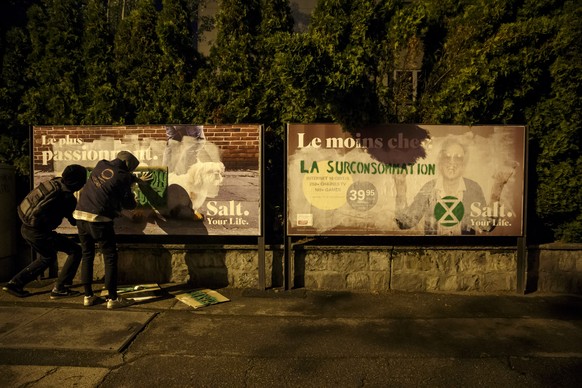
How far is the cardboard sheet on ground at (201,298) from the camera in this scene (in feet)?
19.1

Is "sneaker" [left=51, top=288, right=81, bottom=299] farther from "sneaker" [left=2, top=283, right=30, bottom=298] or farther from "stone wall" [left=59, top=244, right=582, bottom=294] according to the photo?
"stone wall" [left=59, top=244, right=582, bottom=294]

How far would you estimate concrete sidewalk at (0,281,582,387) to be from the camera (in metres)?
3.97

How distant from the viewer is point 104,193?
5.59 meters

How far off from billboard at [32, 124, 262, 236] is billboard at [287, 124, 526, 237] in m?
0.65

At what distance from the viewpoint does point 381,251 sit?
254 inches

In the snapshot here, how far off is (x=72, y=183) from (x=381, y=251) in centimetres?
Answer: 430

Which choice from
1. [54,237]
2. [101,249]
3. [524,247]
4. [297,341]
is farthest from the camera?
[524,247]

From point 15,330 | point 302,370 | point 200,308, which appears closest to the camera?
point 302,370

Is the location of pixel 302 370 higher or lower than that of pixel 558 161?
lower

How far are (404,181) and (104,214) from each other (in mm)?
4041

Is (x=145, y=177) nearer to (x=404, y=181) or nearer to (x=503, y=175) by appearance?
(x=404, y=181)

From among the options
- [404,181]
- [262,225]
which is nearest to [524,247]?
[404,181]

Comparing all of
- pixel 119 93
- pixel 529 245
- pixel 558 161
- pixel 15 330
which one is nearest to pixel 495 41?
pixel 558 161

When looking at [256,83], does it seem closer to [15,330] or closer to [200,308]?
[200,308]
